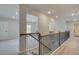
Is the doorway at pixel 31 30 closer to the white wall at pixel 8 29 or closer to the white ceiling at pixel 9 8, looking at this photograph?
the white ceiling at pixel 9 8

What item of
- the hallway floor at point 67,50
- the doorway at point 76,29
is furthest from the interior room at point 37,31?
the doorway at point 76,29

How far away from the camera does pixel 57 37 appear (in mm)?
7043

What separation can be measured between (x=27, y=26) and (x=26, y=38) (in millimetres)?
797

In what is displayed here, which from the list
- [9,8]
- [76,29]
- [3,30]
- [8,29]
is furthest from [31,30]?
[76,29]

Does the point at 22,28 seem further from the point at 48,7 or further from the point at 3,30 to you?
the point at 3,30

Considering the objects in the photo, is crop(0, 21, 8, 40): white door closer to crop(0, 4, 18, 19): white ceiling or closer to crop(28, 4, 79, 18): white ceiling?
crop(0, 4, 18, 19): white ceiling

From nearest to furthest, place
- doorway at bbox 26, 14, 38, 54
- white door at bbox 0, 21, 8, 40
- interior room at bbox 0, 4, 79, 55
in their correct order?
interior room at bbox 0, 4, 79, 55
doorway at bbox 26, 14, 38, 54
white door at bbox 0, 21, 8, 40

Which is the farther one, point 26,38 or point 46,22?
point 46,22

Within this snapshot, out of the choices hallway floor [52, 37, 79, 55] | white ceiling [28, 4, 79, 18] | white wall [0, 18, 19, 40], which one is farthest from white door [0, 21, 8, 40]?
hallway floor [52, 37, 79, 55]

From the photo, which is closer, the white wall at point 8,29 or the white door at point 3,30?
the white door at point 3,30

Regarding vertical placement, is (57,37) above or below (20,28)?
below
